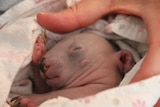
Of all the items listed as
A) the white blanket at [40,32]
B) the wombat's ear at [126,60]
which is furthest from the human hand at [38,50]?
the wombat's ear at [126,60]

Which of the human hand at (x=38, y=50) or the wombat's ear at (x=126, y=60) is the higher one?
the human hand at (x=38, y=50)

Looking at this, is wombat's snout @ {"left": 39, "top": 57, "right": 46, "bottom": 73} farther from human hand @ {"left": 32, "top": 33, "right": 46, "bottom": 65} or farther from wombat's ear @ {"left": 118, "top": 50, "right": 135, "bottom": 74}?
wombat's ear @ {"left": 118, "top": 50, "right": 135, "bottom": 74}

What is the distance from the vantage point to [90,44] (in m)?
0.93

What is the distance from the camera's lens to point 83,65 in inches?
35.6

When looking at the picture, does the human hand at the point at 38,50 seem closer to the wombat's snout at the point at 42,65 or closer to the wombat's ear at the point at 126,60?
the wombat's snout at the point at 42,65

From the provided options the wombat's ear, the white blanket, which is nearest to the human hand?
the white blanket

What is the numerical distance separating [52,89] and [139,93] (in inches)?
9.4

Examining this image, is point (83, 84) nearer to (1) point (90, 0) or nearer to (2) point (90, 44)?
(2) point (90, 44)

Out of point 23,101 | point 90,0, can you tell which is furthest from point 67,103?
point 90,0

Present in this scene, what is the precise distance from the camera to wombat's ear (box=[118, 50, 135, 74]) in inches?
35.7

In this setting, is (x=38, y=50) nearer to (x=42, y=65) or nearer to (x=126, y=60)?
(x=42, y=65)

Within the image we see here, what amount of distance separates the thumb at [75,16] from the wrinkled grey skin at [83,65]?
0.03 m

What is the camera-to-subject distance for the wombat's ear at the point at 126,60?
0.91 meters

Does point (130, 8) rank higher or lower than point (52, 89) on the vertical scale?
higher
